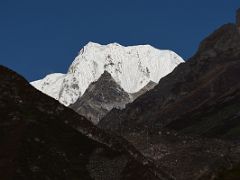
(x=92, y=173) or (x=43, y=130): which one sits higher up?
(x=43, y=130)

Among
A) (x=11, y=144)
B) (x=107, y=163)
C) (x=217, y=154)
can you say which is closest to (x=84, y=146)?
(x=107, y=163)

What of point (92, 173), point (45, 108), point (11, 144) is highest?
point (45, 108)

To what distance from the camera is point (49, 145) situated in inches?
4845

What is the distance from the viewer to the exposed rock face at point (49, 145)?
11431 centimetres

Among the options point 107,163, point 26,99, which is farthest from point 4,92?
point 107,163

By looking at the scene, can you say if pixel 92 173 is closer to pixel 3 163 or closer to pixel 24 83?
pixel 3 163

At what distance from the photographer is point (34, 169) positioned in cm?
11262

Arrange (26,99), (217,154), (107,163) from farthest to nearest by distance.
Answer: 1. (217,154)
2. (26,99)
3. (107,163)

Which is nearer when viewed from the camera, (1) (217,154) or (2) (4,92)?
(2) (4,92)

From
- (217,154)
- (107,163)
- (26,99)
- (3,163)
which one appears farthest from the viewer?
(217,154)

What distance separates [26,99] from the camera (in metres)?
136

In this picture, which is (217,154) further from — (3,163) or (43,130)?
(3,163)

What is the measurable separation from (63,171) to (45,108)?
2421 centimetres

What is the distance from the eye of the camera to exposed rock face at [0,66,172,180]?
11431 cm
